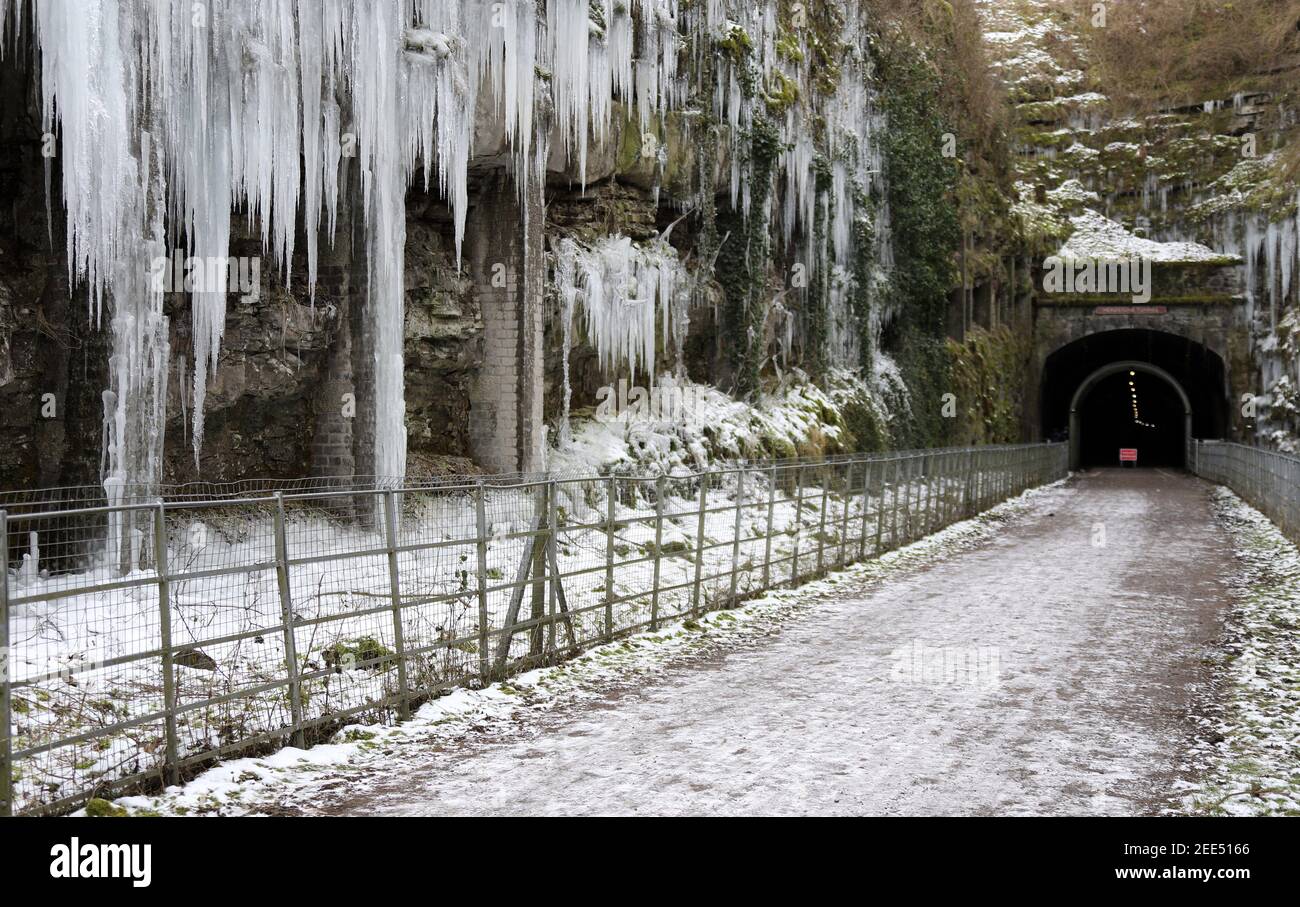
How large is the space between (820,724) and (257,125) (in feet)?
30.6

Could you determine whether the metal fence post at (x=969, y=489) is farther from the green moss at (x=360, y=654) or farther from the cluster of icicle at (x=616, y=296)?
the green moss at (x=360, y=654)

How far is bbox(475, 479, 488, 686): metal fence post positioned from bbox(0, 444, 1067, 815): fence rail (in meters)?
0.02

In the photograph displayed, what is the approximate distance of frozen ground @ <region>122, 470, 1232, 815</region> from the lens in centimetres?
639

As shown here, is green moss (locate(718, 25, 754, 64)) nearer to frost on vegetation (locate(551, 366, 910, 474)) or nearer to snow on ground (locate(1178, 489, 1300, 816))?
frost on vegetation (locate(551, 366, 910, 474))

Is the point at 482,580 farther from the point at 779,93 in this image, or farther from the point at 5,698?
the point at 779,93

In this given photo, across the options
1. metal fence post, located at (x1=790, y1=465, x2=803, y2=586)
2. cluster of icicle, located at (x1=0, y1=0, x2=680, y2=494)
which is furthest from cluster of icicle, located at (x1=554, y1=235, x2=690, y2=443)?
metal fence post, located at (x1=790, y1=465, x2=803, y2=586)

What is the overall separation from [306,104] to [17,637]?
9.37 meters

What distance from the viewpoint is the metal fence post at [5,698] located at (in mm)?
5336

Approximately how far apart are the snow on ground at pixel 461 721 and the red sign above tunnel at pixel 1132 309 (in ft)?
113

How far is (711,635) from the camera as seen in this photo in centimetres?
1163

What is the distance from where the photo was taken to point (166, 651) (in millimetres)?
6262

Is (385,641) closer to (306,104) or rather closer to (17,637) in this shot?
(17,637)

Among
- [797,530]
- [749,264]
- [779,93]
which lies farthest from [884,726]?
[779,93]

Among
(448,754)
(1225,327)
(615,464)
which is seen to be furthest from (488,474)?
(1225,327)
